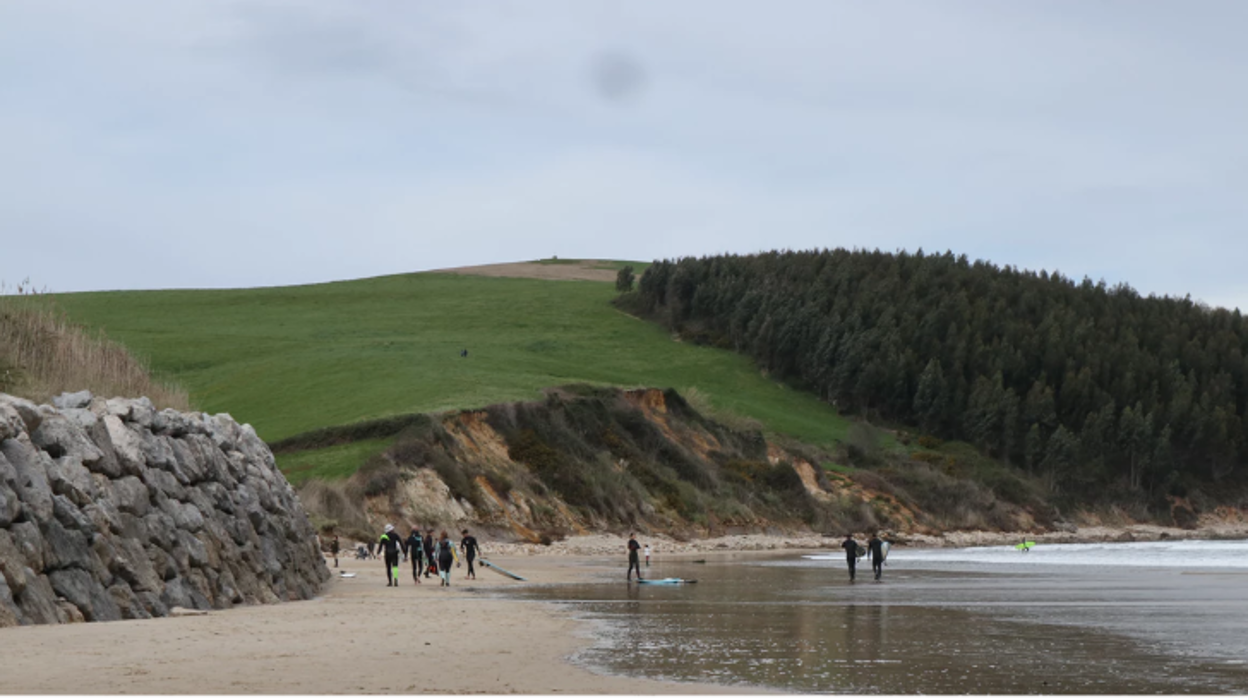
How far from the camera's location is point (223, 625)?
20922 millimetres

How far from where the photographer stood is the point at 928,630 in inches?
842

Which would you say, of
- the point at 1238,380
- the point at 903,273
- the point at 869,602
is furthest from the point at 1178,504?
the point at 869,602

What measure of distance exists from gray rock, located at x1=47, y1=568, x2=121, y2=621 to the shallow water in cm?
808

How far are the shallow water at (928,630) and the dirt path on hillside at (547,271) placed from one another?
367 ft

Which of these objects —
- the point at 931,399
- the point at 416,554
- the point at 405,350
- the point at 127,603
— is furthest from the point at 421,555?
the point at 931,399

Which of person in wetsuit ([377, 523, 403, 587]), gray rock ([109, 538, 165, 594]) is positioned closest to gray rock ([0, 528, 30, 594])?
gray rock ([109, 538, 165, 594])

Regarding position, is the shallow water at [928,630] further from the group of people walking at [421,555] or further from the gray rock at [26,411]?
the gray rock at [26,411]

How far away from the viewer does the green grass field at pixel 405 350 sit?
75188mm

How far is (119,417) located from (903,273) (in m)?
116

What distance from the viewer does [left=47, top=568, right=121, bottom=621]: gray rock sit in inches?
814

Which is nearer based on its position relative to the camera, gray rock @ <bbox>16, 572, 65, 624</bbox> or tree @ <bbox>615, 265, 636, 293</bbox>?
gray rock @ <bbox>16, 572, 65, 624</bbox>

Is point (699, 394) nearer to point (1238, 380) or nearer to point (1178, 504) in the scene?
point (1178, 504)

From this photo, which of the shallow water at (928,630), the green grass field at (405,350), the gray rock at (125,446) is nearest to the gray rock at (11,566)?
the gray rock at (125,446)

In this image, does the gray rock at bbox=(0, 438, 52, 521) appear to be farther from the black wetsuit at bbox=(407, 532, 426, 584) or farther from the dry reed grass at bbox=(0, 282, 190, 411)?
the black wetsuit at bbox=(407, 532, 426, 584)
